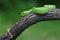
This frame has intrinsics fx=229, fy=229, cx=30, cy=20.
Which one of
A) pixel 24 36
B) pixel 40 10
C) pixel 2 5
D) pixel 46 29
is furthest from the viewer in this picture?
pixel 2 5

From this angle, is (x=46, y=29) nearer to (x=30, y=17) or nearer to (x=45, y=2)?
(x=45, y=2)

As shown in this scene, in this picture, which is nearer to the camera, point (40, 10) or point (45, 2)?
point (40, 10)

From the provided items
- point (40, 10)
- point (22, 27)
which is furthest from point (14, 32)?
point (40, 10)

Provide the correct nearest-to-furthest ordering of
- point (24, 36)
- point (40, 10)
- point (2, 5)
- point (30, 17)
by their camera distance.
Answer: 1. point (30, 17)
2. point (40, 10)
3. point (24, 36)
4. point (2, 5)

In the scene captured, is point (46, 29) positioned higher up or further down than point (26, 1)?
further down

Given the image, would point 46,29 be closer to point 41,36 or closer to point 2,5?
A: point 41,36

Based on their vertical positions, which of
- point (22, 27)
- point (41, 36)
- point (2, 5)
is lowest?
point (22, 27)
